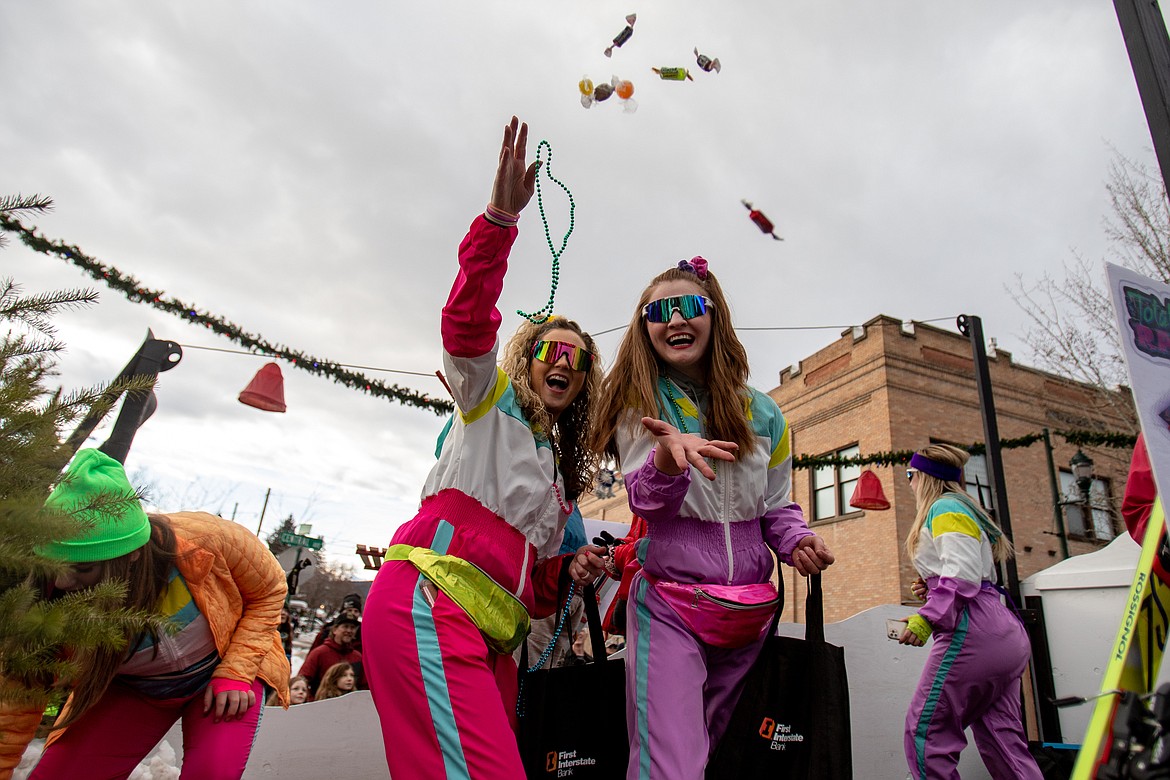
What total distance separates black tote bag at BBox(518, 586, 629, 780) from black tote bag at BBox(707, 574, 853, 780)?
35 cm

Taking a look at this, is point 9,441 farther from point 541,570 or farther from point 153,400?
point 153,400

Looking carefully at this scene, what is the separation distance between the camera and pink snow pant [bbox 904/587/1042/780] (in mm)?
3570

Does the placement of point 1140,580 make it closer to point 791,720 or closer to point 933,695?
point 791,720

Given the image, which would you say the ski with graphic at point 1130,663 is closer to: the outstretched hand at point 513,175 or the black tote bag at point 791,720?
the black tote bag at point 791,720

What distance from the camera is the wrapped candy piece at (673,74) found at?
3664mm

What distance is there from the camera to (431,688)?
5.87 ft

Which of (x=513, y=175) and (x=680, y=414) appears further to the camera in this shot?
(x=680, y=414)

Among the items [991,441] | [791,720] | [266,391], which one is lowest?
[791,720]

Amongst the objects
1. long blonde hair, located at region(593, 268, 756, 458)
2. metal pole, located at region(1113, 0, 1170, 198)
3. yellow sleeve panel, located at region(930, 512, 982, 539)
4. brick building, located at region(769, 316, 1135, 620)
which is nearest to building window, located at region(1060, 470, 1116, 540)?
brick building, located at region(769, 316, 1135, 620)

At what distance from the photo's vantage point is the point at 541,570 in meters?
2.62

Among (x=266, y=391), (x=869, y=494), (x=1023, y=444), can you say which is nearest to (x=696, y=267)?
(x=266, y=391)

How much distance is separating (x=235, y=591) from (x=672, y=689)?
1690 mm

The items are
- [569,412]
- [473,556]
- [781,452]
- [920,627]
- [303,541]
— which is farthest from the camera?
[303,541]

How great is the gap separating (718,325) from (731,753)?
1.44 meters
